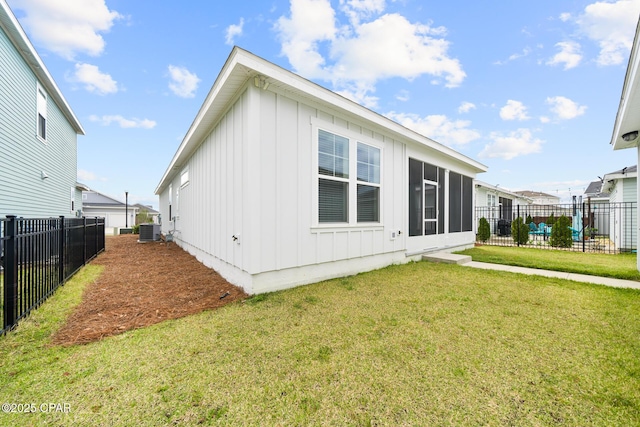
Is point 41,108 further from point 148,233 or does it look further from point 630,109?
point 630,109

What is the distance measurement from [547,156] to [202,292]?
26.8 meters

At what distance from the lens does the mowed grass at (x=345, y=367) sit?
1.57 metres

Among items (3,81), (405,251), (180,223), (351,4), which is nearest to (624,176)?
(405,251)

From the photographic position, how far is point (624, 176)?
944cm

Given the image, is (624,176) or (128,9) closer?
(128,9)

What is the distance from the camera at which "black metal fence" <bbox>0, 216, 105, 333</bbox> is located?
2701 mm

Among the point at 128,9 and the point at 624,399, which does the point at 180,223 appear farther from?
the point at 624,399

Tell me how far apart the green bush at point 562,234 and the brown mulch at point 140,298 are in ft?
40.6

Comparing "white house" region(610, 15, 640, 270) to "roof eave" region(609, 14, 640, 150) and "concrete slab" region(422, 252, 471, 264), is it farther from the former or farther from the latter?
"concrete slab" region(422, 252, 471, 264)

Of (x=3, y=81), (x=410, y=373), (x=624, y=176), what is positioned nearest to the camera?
(x=410, y=373)

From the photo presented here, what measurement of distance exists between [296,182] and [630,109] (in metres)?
5.08

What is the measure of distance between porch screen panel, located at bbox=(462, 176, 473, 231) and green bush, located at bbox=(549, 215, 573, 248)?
392 cm

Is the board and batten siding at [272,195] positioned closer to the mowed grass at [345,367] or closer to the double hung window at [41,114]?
the mowed grass at [345,367]

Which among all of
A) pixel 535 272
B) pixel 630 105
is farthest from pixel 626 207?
pixel 630 105
